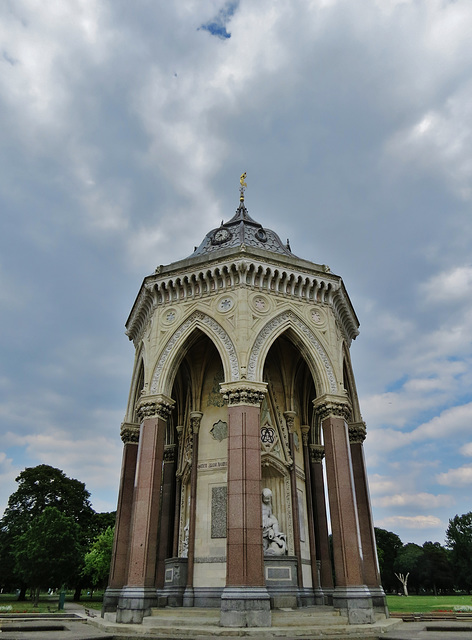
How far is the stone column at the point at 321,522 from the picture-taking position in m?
19.6

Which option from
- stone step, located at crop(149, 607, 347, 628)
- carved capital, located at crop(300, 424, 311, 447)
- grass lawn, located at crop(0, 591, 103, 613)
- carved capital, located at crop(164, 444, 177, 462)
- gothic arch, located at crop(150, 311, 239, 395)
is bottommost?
grass lawn, located at crop(0, 591, 103, 613)

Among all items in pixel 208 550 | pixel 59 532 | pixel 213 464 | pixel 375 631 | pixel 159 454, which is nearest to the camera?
pixel 375 631

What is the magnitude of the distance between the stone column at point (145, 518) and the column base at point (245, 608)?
2934 mm


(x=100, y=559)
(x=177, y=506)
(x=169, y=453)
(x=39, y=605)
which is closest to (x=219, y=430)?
(x=169, y=453)

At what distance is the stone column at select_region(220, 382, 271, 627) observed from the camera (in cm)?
1325

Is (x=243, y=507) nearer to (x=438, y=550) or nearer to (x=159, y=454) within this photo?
(x=159, y=454)

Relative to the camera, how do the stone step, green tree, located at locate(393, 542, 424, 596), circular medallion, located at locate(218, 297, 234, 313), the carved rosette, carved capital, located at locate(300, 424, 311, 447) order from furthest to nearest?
green tree, located at locate(393, 542, 424, 596), carved capital, located at locate(300, 424, 311, 447), the carved rosette, circular medallion, located at locate(218, 297, 234, 313), the stone step

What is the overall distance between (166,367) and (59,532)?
24549mm

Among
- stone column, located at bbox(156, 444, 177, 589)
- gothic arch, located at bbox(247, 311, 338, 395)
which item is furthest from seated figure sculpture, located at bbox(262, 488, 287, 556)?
stone column, located at bbox(156, 444, 177, 589)

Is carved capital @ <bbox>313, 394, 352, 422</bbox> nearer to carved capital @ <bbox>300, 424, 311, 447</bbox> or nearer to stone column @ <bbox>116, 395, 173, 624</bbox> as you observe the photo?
carved capital @ <bbox>300, 424, 311, 447</bbox>

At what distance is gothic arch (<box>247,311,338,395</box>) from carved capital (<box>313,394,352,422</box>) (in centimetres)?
35

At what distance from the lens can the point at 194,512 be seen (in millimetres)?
18688

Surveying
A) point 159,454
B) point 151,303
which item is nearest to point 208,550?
point 159,454

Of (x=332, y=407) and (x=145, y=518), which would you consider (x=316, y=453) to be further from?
(x=145, y=518)
